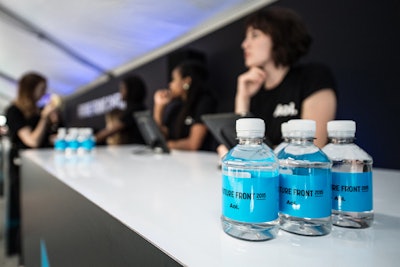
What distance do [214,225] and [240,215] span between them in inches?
2.9

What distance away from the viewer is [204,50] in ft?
8.78

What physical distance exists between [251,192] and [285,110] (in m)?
0.84

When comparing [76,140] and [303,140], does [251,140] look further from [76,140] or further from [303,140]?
[76,140]

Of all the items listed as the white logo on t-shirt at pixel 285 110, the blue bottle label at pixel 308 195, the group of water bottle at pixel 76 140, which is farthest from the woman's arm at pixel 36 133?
the blue bottle label at pixel 308 195

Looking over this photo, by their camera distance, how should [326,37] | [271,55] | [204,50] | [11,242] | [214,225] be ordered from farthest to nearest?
[204,50] < [11,242] < [326,37] < [271,55] < [214,225]

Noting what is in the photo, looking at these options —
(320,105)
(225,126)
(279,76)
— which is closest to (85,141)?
(225,126)

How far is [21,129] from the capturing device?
2.00 meters

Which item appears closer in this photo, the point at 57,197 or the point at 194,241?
the point at 194,241

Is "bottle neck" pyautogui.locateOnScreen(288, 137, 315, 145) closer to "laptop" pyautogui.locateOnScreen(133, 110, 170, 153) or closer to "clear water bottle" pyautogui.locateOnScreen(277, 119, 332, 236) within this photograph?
"clear water bottle" pyautogui.locateOnScreen(277, 119, 332, 236)

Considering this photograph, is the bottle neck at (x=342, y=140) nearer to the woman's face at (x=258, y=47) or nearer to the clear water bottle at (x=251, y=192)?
the clear water bottle at (x=251, y=192)

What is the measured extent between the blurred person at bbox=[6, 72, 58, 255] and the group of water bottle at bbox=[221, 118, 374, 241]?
2.01 metres

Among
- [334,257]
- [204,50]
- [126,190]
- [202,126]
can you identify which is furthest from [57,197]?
[204,50]

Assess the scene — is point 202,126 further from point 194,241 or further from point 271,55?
point 194,241

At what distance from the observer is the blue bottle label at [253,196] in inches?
14.7
